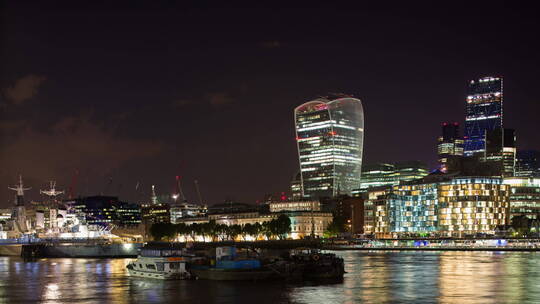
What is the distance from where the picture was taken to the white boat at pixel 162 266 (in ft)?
269

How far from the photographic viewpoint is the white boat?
82125 mm

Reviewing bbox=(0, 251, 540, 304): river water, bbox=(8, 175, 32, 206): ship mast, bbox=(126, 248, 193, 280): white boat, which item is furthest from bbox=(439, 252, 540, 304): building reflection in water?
bbox=(8, 175, 32, 206): ship mast

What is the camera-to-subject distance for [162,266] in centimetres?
8369

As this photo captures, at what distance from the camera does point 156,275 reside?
83688 millimetres

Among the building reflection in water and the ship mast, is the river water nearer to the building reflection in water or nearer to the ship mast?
the building reflection in water

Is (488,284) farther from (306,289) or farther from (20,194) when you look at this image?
(20,194)

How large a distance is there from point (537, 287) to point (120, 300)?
3884 centimetres

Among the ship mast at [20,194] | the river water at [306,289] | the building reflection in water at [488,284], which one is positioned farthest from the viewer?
the ship mast at [20,194]

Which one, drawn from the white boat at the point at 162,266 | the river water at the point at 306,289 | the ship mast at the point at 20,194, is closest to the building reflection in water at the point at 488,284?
the river water at the point at 306,289

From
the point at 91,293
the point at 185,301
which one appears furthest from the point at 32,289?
the point at 185,301

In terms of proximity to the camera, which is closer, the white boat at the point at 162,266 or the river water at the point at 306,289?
the river water at the point at 306,289

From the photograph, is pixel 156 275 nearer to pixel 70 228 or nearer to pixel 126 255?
pixel 126 255

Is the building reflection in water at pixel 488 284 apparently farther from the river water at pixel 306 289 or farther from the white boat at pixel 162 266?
the white boat at pixel 162 266

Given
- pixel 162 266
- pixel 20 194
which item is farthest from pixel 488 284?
pixel 20 194
